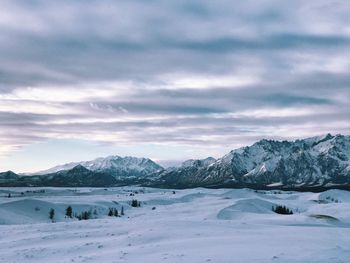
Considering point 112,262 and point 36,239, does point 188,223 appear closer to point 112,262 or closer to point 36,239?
point 36,239

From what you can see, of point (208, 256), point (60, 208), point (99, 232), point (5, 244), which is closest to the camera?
point (208, 256)

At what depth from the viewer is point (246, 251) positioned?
26.1m

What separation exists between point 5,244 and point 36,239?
8.01 feet

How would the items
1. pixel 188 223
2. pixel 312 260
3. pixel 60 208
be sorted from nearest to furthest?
pixel 312 260
pixel 188 223
pixel 60 208

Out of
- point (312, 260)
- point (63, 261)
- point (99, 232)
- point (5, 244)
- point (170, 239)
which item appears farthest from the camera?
point (99, 232)

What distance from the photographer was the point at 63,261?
27781 mm

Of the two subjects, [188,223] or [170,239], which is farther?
[188,223]

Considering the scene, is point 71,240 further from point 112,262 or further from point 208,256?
point 208,256

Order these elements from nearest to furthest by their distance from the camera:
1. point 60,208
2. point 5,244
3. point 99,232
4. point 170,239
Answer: point 170,239, point 5,244, point 99,232, point 60,208

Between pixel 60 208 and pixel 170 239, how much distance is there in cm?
11103

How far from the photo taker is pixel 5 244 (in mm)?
37500

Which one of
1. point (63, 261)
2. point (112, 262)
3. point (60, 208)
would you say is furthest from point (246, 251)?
point (60, 208)

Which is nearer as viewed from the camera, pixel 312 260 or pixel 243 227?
pixel 312 260

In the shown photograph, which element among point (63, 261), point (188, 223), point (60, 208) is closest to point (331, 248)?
point (63, 261)
